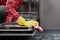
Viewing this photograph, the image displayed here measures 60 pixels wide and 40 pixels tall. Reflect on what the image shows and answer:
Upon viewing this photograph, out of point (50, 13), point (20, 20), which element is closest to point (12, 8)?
point (20, 20)

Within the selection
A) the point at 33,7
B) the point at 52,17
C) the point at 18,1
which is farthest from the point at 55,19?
the point at 18,1

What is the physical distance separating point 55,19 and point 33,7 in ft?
2.84

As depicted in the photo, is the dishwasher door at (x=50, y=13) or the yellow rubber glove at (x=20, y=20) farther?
the dishwasher door at (x=50, y=13)

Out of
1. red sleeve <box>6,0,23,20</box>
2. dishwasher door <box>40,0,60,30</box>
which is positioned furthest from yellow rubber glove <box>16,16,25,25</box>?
dishwasher door <box>40,0,60,30</box>

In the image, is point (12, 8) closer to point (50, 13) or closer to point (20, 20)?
point (20, 20)

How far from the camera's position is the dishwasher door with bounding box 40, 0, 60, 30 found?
189 inches

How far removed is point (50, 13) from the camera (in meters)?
4.85

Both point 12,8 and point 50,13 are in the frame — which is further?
point 50,13

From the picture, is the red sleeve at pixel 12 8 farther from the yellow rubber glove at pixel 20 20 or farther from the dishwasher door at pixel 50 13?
the dishwasher door at pixel 50 13

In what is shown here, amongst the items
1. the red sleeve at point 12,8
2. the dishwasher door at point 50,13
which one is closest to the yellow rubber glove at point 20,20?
the red sleeve at point 12,8

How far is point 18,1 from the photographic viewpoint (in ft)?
7.68

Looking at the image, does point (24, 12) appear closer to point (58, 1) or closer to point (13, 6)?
point (58, 1)

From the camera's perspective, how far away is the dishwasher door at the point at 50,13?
4793 mm

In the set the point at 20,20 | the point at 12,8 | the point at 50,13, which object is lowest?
the point at 50,13
